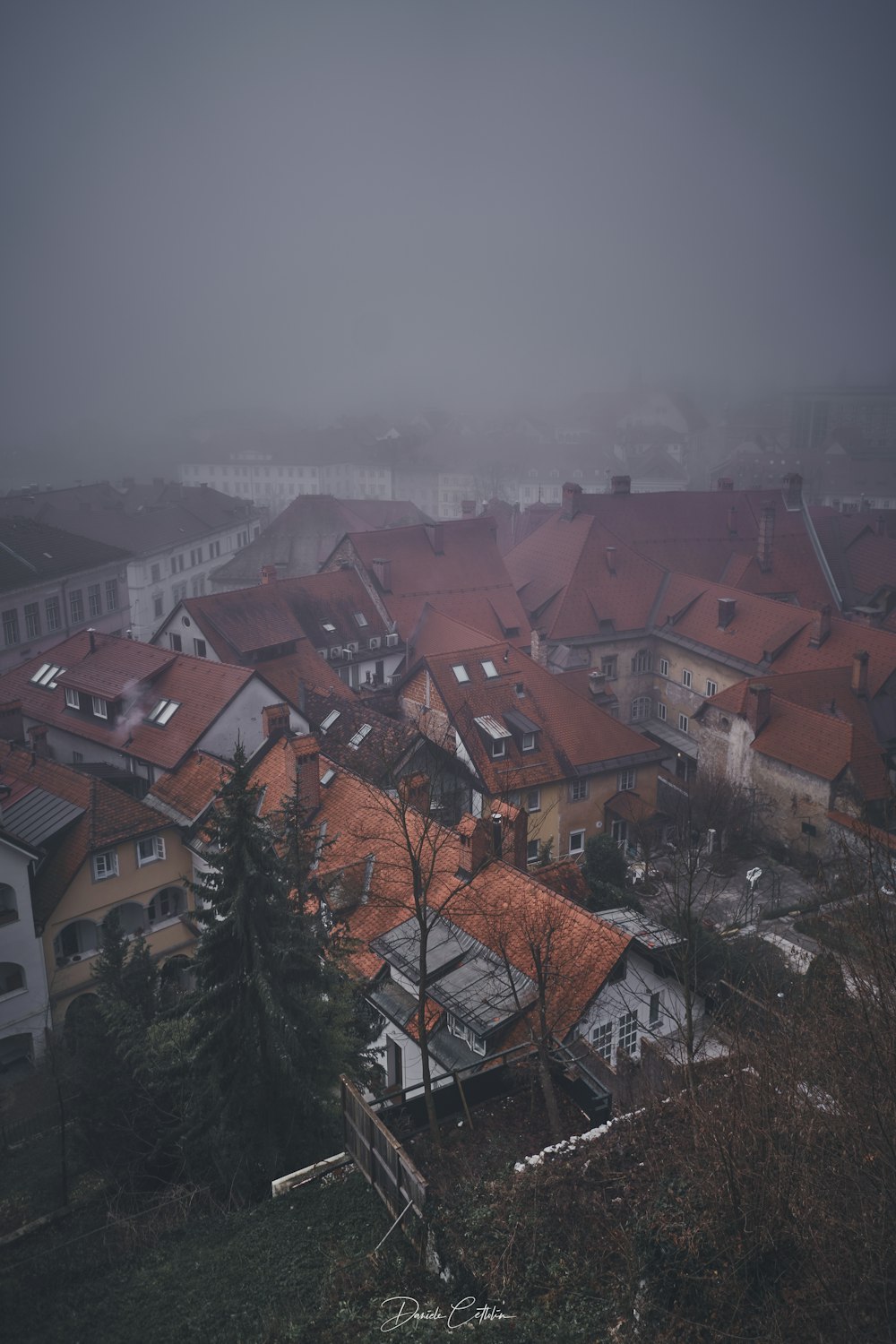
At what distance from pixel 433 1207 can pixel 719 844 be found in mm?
23070

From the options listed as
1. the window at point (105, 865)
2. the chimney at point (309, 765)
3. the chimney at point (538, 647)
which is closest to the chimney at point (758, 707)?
the chimney at point (538, 647)

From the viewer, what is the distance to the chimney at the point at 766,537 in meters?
51.6

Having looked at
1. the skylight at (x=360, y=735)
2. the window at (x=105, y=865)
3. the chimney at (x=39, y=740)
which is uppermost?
the chimney at (x=39, y=740)

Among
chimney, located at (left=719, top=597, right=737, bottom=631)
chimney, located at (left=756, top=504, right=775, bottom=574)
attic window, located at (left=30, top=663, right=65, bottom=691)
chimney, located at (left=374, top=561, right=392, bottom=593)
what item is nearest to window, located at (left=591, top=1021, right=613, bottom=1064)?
attic window, located at (left=30, top=663, right=65, bottom=691)

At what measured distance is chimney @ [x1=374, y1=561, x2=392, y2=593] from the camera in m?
46.1

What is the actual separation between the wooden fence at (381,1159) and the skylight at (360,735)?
17.6m

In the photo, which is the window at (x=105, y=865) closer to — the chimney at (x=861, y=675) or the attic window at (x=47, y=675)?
the attic window at (x=47, y=675)

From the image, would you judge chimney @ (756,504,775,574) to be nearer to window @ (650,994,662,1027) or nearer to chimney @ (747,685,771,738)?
chimney @ (747,685,771,738)

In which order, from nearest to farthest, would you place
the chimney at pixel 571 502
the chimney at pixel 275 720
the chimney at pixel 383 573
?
the chimney at pixel 275 720 → the chimney at pixel 383 573 → the chimney at pixel 571 502

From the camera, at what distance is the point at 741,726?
35281 mm

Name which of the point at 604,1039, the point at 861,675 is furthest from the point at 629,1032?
the point at 861,675

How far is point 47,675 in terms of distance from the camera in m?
35.2

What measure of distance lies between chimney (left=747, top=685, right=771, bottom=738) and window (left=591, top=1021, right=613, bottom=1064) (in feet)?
61.7

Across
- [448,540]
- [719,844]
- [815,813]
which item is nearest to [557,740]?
[719,844]
